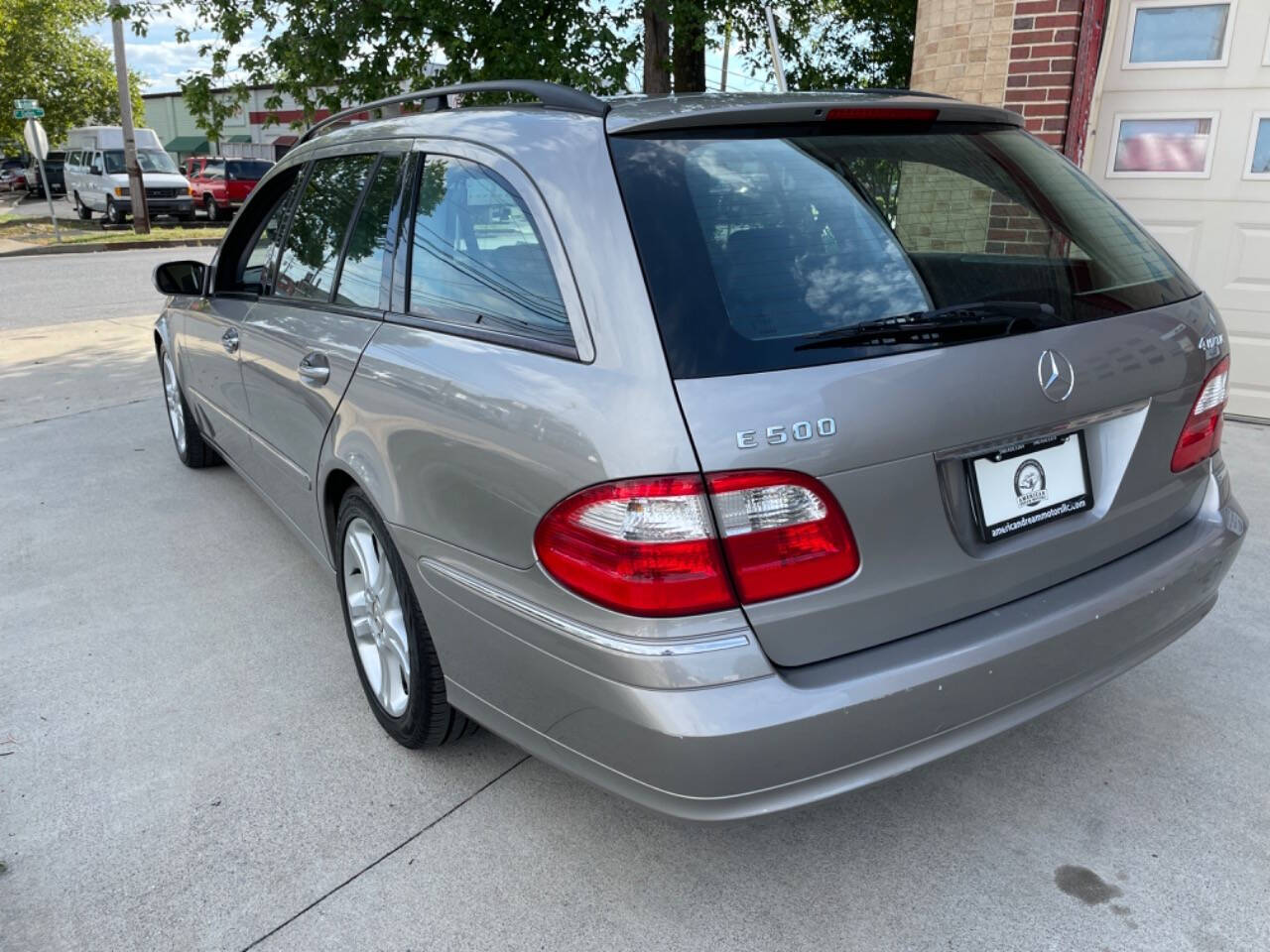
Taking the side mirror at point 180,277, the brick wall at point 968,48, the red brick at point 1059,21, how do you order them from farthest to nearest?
1. the brick wall at point 968,48
2. the red brick at point 1059,21
3. the side mirror at point 180,277

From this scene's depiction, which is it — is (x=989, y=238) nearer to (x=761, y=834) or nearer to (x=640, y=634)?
(x=640, y=634)

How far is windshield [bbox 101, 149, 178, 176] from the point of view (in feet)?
86.9

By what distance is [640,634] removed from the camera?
1803 mm

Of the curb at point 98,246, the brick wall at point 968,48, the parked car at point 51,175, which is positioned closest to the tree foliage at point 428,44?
the brick wall at point 968,48

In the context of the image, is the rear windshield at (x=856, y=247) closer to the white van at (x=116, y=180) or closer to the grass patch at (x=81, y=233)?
the grass patch at (x=81, y=233)

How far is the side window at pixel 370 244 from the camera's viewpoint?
275cm

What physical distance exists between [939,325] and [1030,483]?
1.29 feet

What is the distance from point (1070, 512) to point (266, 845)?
2.05 metres

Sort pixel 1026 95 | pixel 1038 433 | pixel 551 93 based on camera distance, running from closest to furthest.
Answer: pixel 1038 433 < pixel 551 93 < pixel 1026 95

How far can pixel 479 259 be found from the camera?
7.61ft

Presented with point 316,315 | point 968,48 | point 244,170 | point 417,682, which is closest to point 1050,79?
point 968,48

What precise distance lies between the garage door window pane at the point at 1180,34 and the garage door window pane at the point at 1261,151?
45 centimetres

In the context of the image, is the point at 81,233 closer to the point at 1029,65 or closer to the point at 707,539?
the point at 1029,65

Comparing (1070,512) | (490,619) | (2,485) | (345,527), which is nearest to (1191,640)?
(1070,512)
